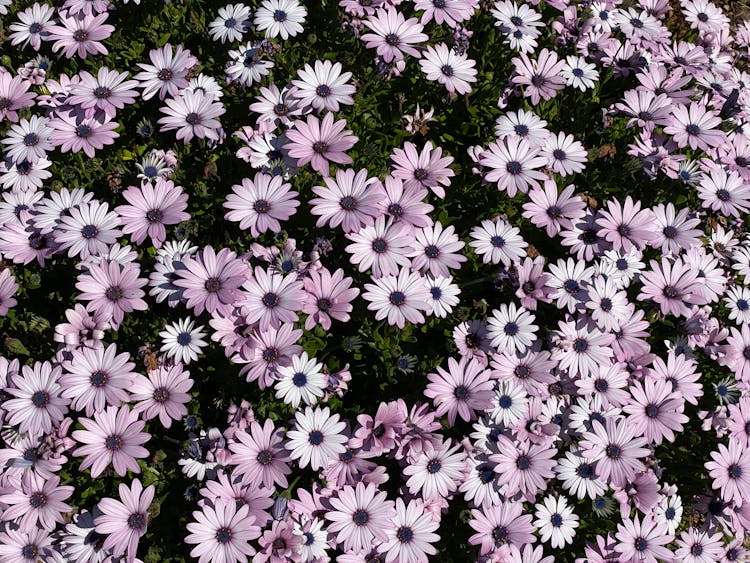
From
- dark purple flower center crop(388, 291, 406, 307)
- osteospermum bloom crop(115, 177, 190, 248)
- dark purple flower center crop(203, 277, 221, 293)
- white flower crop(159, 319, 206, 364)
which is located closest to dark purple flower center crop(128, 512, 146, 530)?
white flower crop(159, 319, 206, 364)

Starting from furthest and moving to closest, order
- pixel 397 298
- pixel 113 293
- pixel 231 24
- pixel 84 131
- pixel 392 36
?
pixel 231 24, pixel 392 36, pixel 84 131, pixel 397 298, pixel 113 293

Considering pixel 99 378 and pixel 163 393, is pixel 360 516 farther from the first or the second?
pixel 99 378

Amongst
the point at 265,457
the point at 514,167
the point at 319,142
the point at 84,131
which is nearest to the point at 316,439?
the point at 265,457

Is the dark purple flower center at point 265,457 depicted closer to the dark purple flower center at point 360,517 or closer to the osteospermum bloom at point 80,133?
the dark purple flower center at point 360,517

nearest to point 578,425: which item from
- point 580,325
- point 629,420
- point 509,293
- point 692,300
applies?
point 629,420

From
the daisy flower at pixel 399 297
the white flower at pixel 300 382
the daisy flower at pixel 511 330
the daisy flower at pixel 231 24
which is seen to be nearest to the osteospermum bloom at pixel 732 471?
the daisy flower at pixel 511 330

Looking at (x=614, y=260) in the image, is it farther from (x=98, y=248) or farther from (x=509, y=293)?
(x=98, y=248)
